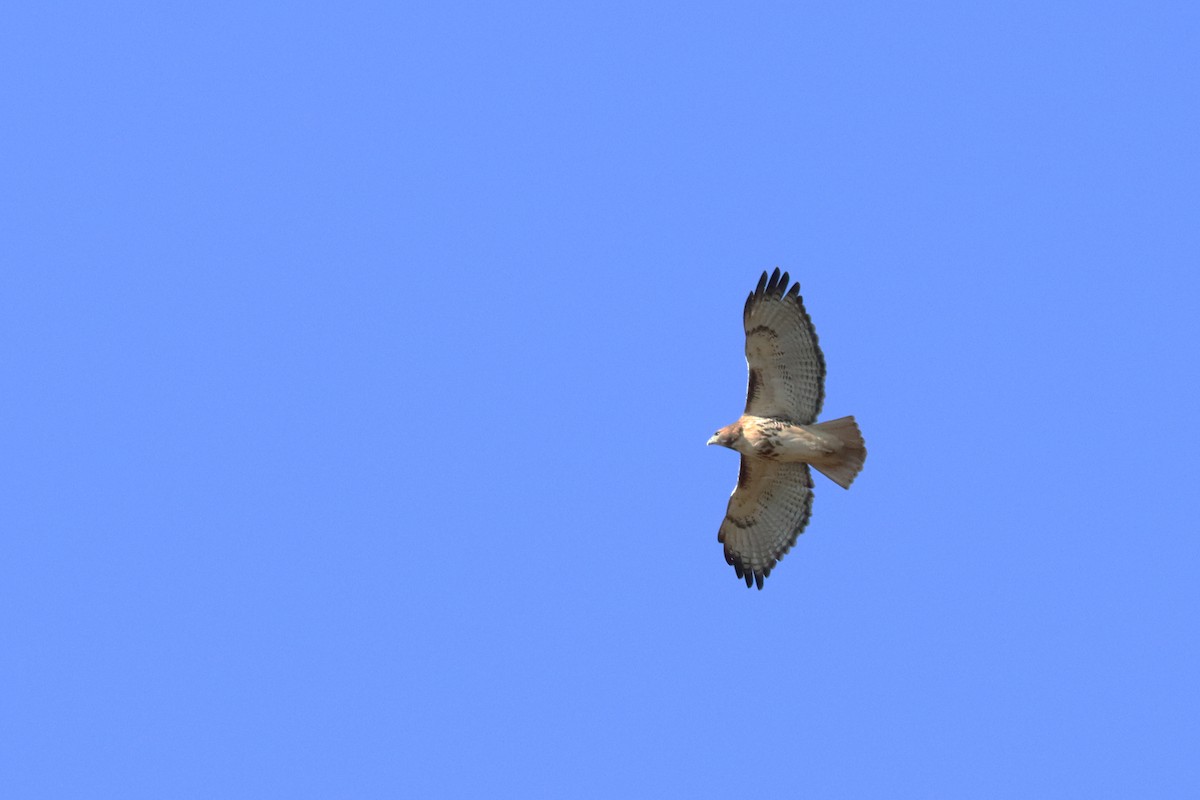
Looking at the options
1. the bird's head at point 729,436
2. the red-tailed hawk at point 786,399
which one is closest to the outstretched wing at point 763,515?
the red-tailed hawk at point 786,399

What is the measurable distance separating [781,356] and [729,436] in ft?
3.14

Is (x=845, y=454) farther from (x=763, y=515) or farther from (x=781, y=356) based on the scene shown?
(x=763, y=515)

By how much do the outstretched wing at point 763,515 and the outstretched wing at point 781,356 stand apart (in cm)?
84

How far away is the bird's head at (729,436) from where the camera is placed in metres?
16.7

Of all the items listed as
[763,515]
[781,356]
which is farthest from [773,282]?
[763,515]

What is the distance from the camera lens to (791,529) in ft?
58.9

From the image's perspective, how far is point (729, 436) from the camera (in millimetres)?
16719

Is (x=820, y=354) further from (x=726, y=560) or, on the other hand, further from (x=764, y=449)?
(x=726, y=560)

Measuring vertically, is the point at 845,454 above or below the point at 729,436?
below

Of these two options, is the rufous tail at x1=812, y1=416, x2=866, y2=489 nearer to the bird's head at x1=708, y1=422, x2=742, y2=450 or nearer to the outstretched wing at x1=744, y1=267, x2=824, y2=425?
the outstretched wing at x1=744, y1=267, x2=824, y2=425

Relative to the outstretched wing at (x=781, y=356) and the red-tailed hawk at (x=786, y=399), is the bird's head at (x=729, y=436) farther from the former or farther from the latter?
the outstretched wing at (x=781, y=356)

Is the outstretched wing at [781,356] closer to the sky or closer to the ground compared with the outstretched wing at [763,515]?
closer to the sky

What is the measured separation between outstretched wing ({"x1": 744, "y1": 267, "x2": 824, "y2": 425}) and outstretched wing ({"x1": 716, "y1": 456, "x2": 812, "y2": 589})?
2.75ft

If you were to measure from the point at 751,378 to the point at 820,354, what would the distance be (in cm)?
71
